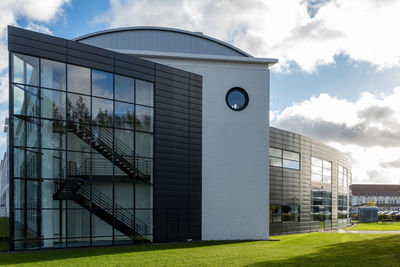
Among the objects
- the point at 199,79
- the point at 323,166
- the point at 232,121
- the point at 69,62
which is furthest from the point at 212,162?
the point at 323,166

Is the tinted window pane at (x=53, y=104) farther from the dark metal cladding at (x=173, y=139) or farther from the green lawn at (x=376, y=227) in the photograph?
the green lawn at (x=376, y=227)

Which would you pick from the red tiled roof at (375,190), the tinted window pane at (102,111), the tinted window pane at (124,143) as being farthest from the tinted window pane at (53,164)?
the red tiled roof at (375,190)

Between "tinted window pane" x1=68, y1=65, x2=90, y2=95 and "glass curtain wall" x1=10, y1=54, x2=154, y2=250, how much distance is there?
5cm

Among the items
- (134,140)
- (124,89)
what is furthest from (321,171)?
(124,89)

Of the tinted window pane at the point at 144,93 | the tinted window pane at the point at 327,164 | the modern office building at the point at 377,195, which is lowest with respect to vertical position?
the modern office building at the point at 377,195

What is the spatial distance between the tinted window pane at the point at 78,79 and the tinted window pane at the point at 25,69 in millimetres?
1569

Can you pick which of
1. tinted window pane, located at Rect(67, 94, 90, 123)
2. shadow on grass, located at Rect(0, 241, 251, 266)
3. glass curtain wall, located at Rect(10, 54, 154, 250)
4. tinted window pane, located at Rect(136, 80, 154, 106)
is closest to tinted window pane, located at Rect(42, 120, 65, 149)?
glass curtain wall, located at Rect(10, 54, 154, 250)

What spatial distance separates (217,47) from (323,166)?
18.3 meters

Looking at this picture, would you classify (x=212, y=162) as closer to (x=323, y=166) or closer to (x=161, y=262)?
(x=161, y=262)

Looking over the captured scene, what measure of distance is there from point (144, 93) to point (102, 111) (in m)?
2.70

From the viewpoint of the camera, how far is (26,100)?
19094mm

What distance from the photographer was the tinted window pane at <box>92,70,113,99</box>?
834 inches

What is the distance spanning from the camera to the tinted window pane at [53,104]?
19.6 m

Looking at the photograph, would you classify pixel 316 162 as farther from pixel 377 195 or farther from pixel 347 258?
pixel 377 195
